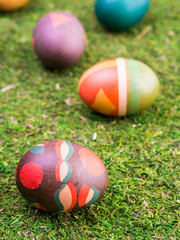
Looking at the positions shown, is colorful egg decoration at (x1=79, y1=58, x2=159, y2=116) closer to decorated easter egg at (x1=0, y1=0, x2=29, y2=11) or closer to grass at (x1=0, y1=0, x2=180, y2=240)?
grass at (x1=0, y1=0, x2=180, y2=240)

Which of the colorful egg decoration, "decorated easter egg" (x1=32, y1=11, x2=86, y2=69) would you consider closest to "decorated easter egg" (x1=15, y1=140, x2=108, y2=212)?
the colorful egg decoration

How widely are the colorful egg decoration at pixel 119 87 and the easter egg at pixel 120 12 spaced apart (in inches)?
57.4

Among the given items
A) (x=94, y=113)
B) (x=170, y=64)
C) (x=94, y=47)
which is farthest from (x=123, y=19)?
(x=94, y=113)

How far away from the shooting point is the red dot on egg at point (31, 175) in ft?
7.47

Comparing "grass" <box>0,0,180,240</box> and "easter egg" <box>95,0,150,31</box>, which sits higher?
"easter egg" <box>95,0,150,31</box>

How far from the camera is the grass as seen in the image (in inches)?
98.1

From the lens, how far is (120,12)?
4.46 m

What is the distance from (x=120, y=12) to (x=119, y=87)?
1799 mm

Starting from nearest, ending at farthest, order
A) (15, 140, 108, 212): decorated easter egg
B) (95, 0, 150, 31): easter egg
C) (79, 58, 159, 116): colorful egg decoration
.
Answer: (15, 140, 108, 212): decorated easter egg → (79, 58, 159, 116): colorful egg decoration → (95, 0, 150, 31): easter egg

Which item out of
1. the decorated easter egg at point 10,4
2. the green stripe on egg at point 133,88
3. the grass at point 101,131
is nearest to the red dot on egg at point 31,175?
the grass at point 101,131

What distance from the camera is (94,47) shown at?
4531 mm

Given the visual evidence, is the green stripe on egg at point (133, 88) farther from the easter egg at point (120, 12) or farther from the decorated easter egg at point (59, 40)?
the easter egg at point (120, 12)

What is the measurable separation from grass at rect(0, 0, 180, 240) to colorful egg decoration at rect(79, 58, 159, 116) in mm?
257

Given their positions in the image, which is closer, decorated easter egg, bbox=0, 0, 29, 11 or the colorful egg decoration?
the colorful egg decoration
